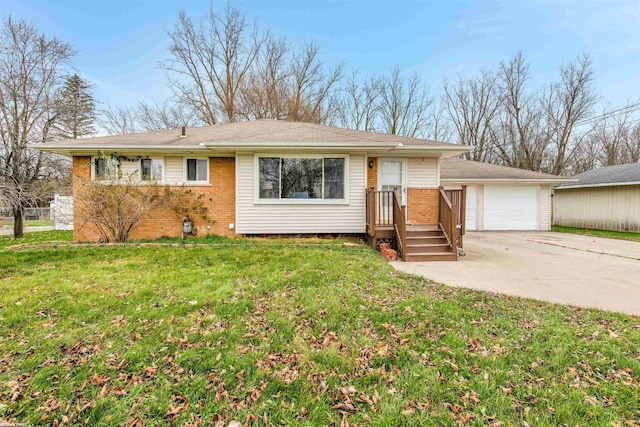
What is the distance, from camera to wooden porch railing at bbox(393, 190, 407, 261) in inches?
265

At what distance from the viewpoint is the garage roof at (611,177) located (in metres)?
13.0

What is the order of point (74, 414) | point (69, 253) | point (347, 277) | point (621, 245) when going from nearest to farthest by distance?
1. point (74, 414)
2. point (347, 277)
3. point (69, 253)
4. point (621, 245)

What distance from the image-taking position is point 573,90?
19.7m

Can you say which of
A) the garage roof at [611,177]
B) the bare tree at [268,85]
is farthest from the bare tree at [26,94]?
the garage roof at [611,177]

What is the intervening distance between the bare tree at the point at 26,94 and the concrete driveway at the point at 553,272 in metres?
15.6

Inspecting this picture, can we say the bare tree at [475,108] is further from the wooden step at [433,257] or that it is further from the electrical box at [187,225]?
the electrical box at [187,225]

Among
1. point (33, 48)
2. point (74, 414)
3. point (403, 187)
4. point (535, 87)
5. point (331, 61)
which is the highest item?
point (331, 61)

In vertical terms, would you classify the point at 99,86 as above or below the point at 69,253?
above

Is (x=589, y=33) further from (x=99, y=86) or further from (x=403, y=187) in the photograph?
(x=99, y=86)

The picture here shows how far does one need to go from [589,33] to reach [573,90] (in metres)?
4.71

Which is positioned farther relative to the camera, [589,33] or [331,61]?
[331,61]

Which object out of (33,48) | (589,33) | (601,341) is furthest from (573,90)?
(33,48)

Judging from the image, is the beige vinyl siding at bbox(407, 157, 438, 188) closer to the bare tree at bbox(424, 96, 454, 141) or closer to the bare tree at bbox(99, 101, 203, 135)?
the bare tree at bbox(424, 96, 454, 141)

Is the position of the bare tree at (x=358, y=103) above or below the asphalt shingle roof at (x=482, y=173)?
above
